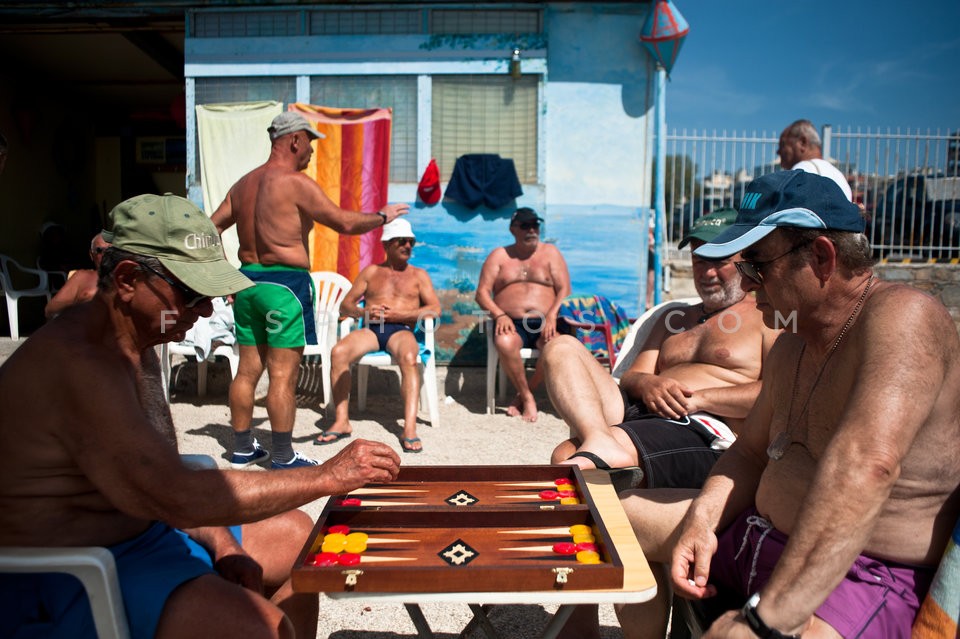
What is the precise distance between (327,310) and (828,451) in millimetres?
5792

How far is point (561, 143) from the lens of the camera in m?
7.59

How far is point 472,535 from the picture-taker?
183cm

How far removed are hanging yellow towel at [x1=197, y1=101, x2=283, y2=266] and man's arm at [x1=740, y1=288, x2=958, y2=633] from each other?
7.01 metres

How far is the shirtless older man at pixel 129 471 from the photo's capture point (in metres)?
1.63

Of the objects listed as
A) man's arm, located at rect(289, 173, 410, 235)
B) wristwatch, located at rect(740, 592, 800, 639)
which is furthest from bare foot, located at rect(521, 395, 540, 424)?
wristwatch, located at rect(740, 592, 800, 639)

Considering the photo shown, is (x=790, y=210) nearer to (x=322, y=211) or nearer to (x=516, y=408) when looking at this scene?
(x=322, y=211)

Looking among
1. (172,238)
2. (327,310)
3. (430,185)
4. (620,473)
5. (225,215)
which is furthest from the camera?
(430,185)

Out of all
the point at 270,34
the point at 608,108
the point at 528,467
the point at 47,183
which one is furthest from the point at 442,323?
the point at 47,183

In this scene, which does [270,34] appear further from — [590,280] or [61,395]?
[61,395]

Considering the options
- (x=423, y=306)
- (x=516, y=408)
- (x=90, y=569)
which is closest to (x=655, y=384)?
(x=90, y=569)

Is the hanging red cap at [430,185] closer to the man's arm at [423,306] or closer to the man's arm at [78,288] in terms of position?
the man's arm at [423,306]

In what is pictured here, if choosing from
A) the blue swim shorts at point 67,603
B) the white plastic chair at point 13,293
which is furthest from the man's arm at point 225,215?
the white plastic chair at point 13,293

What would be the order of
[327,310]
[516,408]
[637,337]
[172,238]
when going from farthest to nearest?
[327,310] < [516,408] < [637,337] < [172,238]

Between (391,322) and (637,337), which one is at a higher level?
(637,337)
